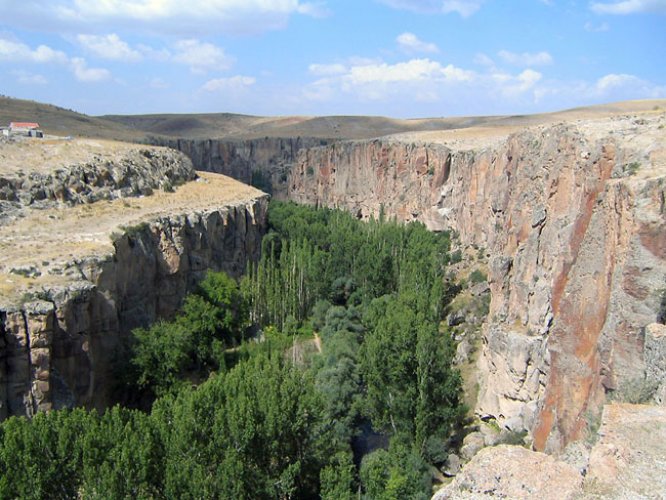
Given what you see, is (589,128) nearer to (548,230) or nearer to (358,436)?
(548,230)

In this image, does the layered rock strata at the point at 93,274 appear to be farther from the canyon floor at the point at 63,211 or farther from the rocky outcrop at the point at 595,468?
the rocky outcrop at the point at 595,468

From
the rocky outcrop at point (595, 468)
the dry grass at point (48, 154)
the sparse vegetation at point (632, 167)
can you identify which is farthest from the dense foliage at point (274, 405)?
the dry grass at point (48, 154)

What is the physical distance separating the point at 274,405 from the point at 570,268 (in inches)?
555

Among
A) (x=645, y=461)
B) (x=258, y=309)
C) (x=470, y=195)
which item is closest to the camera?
(x=645, y=461)

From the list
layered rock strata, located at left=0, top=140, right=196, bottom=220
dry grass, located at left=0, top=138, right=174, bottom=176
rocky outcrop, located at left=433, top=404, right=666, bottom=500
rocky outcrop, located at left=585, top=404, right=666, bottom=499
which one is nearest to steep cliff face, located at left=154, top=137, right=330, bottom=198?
layered rock strata, located at left=0, top=140, right=196, bottom=220

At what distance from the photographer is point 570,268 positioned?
86.1 ft

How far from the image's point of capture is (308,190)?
113688 mm

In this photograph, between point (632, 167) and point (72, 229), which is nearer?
point (632, 167)

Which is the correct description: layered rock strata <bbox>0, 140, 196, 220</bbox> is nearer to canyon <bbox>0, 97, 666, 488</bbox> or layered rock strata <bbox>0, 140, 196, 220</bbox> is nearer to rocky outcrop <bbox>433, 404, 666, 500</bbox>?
canyon <bbox>0, 97, 666, 488</bbox>

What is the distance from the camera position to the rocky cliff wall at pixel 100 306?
92.1 feet

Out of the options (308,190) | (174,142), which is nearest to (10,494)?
(308,190)

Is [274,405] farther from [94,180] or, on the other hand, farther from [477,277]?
[94,180]

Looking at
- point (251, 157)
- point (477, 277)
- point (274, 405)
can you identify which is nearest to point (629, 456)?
point (274, 405)

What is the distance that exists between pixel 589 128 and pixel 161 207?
120 feet
